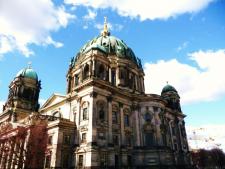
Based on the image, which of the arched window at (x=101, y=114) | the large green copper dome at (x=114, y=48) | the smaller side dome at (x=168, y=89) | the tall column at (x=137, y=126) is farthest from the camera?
the smaller side dome at (x=168, y=89)

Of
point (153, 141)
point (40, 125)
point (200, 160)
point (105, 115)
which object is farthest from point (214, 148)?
point (40, 125)

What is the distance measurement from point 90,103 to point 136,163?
43.6ft

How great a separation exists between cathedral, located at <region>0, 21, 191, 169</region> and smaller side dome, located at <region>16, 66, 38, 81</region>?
223cm

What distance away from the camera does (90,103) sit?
35656 millimetres

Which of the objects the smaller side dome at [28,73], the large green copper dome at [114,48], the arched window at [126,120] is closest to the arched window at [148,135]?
the arched window at [126,120]

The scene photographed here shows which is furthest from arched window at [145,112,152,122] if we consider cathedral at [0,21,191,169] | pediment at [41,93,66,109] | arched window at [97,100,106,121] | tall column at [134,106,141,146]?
pediment at [41,93,66,109]

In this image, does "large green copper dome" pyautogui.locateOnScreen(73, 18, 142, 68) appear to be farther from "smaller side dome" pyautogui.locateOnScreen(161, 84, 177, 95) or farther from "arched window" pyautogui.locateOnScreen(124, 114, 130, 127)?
"arched window" pyautogui.locateOnScreen(124, 114, 130, 127)

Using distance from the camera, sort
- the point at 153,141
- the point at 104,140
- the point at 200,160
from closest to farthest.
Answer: the point at 104,140
the point at 153,141
the point at 200,160

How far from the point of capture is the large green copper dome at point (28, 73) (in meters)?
53.8

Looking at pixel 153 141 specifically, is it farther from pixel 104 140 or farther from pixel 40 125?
pixel 40 125

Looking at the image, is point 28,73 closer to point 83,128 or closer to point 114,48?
point 114,48

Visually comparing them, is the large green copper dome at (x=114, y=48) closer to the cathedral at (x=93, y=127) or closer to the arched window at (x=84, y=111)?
the cathedral at (x=93, y=127)

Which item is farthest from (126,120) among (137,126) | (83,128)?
(83,128)

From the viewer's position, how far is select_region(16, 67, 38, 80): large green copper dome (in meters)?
53.8
